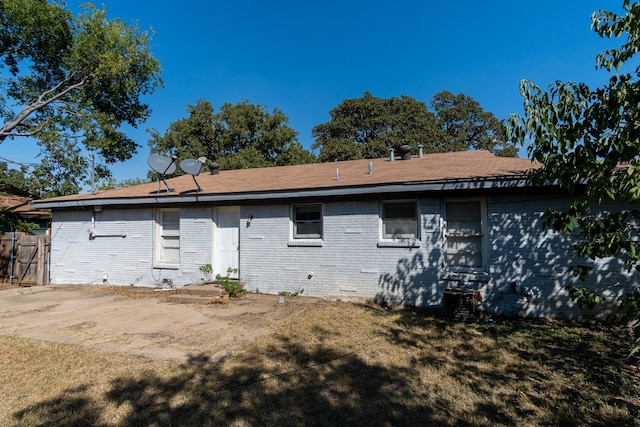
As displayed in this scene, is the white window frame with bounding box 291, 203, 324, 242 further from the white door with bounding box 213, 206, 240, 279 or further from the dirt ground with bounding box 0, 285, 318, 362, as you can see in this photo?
the white door with bounding box 213, 206, 240, 279

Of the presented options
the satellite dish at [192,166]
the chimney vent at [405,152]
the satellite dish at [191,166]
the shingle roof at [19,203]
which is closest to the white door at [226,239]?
the satellite dish at [192,166]

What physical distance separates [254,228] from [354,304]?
3386 mm

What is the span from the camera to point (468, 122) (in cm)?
3116

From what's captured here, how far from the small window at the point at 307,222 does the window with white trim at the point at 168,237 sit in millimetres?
3868

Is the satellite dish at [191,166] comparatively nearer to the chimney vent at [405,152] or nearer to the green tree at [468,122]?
the chimney vent at [405,152]

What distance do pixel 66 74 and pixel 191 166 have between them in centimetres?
1517

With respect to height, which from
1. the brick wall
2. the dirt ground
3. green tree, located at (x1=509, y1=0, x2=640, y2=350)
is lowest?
the dirt ground

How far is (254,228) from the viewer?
9.12 meters

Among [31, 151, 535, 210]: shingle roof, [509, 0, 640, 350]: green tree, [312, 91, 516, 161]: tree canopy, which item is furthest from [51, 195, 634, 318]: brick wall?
[312, 91, 516, 161]: tree canopy

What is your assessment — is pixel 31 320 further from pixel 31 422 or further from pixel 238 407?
pixel 238 407

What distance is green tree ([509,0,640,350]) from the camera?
9.03 ft

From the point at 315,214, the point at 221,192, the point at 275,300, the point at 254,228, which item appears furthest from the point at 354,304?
the point at 221,192

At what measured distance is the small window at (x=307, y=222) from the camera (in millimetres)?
8672

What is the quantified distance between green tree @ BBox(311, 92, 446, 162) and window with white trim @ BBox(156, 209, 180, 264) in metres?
17.6
